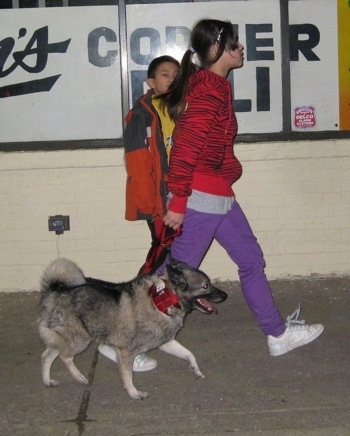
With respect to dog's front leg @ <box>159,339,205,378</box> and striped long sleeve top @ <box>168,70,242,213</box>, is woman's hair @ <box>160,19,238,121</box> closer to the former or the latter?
striped long sleeve top @ <box>168,70,242,213</box>

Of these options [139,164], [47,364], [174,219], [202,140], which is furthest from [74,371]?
[202,140]

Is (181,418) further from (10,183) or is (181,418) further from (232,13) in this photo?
(232,13)

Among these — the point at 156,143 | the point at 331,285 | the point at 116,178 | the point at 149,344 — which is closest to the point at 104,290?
the point at 149,344

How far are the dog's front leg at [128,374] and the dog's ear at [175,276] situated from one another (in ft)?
1.73

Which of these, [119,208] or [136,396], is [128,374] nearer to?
[136,396]

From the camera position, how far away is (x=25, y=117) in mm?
6602

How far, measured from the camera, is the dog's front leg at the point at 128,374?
4.62 meters

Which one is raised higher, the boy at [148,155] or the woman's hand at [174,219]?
the boy at [148,155]

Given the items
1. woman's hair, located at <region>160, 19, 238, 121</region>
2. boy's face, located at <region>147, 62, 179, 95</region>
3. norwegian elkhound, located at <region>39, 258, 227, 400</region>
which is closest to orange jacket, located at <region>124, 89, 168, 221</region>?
boy's face, located at <region>147, 62, 179, 95</region>

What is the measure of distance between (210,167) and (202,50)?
28.3 inches

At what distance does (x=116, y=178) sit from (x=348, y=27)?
93.8 inches

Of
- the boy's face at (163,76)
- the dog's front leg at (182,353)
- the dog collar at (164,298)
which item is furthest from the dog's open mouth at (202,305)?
the boy's face at (163,76)

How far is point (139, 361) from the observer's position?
5098 mm

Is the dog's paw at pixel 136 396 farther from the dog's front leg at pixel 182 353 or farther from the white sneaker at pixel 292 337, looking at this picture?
the white sneaker at pixel 292 337
